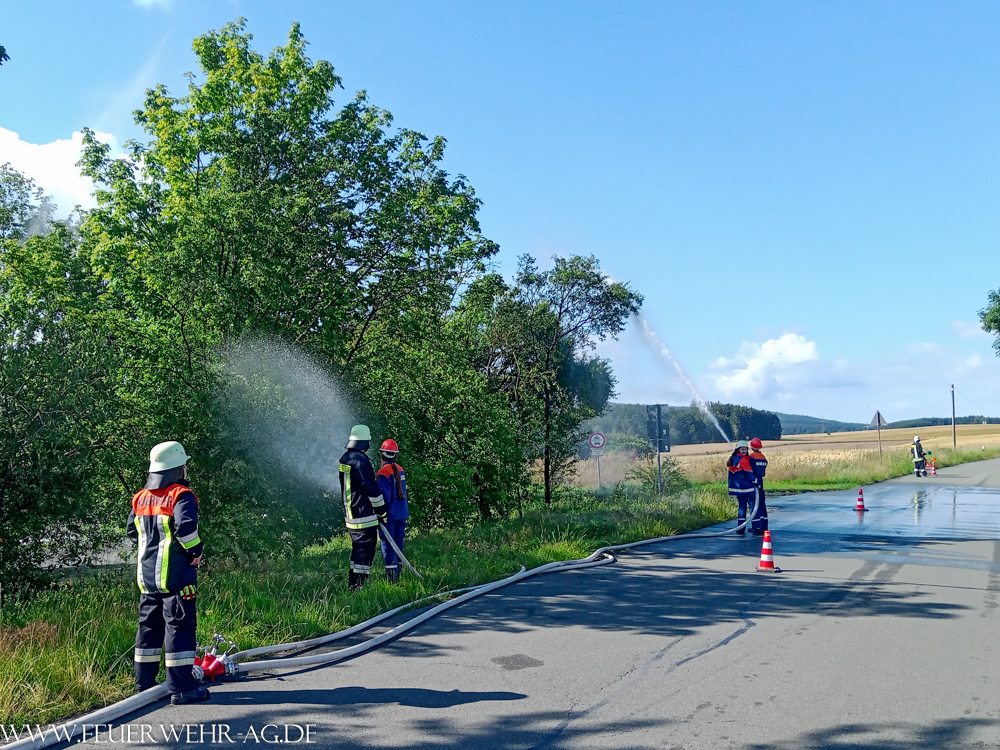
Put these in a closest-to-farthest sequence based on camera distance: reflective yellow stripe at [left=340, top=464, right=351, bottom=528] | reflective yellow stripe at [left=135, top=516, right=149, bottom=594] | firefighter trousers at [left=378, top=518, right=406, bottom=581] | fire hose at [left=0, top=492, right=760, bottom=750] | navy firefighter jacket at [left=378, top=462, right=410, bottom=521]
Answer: fire hose at [left=0, top=492, right=760, bottom=750]
reflective yellow stripe at [left=135, top=516, right=149, bottom=594]
reflective yellow stripe at [left=340, top=464, right=351, bottom=528]
firefighter trousers at [left=378, top=518, right=406, bottom=581]
navy firefighter jacket at [left=378, top=462, right=410, bottom=521]

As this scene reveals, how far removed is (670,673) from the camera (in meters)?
5.89

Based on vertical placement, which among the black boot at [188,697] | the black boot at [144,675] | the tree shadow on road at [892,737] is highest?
the black boot at [144,675]

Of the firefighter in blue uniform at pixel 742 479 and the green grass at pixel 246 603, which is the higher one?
the firefighter in blue uniform at pixel 742 479

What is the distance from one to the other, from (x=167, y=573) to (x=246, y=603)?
248 centimetres

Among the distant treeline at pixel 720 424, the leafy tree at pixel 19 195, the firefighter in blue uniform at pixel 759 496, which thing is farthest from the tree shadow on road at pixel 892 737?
the distant treeline at pixel 720 424

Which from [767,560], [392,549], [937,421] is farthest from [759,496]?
[937,421]

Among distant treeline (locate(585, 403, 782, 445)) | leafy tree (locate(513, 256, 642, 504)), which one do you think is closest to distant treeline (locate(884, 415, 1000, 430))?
distant treeline (locate(585, 403, 782, 445))

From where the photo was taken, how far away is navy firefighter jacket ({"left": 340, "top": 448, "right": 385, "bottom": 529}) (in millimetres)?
9047

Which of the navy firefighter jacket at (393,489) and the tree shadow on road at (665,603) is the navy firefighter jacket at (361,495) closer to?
the navy firefighter jacket at (393,489)

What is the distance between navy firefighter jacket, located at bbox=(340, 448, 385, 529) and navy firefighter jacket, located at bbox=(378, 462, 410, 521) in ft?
2.62

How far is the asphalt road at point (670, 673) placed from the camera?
185 inches

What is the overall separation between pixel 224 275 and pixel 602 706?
10.2 meters

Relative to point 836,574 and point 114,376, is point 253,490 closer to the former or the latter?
point 114,376

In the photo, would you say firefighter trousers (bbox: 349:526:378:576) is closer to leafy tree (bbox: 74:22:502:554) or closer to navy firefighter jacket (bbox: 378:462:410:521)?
navy firefighter jacket (bbox: 378:462:410:521)
